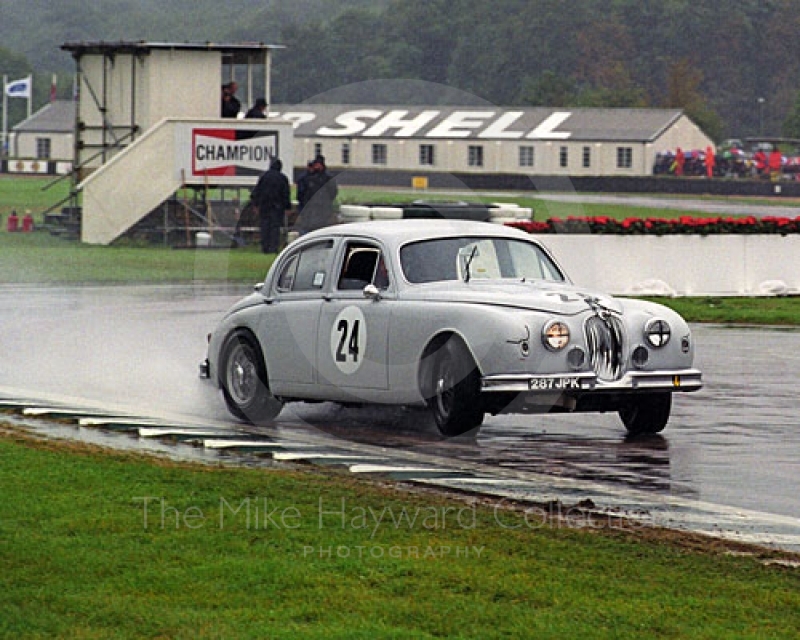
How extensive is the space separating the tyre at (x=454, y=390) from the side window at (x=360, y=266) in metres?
1.18

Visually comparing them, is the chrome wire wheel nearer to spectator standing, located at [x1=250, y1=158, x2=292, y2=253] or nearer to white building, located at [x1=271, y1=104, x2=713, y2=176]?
spectator standing, located at [x1=250, y1=158, x2=292, y2=253]

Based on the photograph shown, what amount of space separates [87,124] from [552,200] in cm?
3304

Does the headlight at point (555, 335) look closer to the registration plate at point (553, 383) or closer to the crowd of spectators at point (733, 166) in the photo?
the registration plate at point (553, 383)

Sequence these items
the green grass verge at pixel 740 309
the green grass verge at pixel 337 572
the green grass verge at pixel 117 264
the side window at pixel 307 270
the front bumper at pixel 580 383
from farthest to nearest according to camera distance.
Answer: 1. the green grass verge at pixel 117 264
2. the green grass verge at pixel 740 309
3. the side window at pixel 307 270
4. the front bumper at pixel 580 383
5. the green grass verge at pixel 337 572

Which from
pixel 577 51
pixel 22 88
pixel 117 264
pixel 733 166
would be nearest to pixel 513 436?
pixel 117 264

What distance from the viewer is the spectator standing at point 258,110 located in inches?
1559

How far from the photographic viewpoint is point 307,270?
1392cm

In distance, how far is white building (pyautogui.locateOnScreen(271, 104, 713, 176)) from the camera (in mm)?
106250

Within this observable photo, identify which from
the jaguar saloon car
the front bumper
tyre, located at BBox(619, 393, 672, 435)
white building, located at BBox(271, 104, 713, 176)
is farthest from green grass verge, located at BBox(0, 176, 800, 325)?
white building, located at BBox(271, 104, 713, 176)

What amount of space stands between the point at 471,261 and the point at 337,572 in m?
5.97

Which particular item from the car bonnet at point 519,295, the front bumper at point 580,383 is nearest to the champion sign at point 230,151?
the car bonnet at point 519,295

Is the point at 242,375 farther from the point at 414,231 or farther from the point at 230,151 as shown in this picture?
the point at 230,151

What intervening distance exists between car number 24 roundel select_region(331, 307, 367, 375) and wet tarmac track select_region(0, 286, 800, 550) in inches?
20.0

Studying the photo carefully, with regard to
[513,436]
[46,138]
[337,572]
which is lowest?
[513,436]
